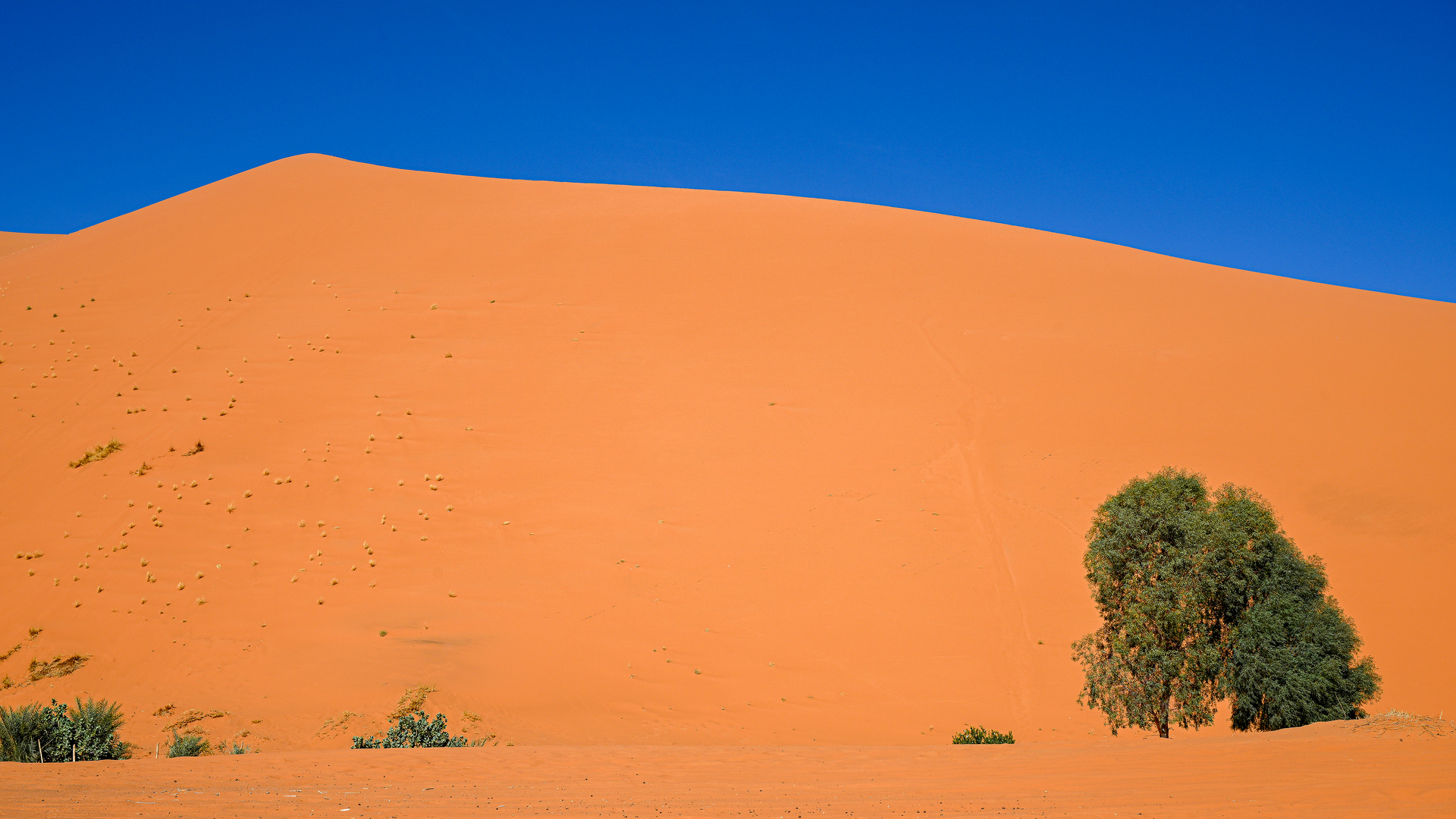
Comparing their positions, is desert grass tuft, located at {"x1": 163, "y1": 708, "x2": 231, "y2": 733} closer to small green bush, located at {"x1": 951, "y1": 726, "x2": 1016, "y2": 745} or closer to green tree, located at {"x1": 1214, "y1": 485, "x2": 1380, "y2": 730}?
small green bush, located at {"x1": 951, "y1": 726, "x2": 1016, "y2": 745}

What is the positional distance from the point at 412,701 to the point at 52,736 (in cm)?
385

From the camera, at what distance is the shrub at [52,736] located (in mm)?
7488

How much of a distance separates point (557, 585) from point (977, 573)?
7.36 meters

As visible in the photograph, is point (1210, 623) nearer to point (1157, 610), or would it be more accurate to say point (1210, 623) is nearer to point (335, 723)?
point (1157, 610)

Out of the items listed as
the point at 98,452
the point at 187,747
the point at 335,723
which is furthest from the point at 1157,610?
the point at 98,452

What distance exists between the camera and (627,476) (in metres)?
16.6

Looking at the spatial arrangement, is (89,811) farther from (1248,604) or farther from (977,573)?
(977,573)

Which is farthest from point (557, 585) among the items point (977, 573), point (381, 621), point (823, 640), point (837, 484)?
point (977, 573)

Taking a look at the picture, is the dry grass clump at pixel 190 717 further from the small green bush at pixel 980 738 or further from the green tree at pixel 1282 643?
the green tree at pixel 1282 643

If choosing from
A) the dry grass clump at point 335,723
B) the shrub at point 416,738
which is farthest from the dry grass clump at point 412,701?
the shrub at point 416,738

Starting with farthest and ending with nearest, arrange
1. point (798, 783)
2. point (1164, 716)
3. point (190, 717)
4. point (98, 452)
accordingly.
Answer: point (98, 452) → point (190, 717) → point (1164, 716) → point (798, 783)

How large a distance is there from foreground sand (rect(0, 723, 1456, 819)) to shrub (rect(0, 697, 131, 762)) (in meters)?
1.43

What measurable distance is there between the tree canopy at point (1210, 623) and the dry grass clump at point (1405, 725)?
1619 millimetres

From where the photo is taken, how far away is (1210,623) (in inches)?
384
